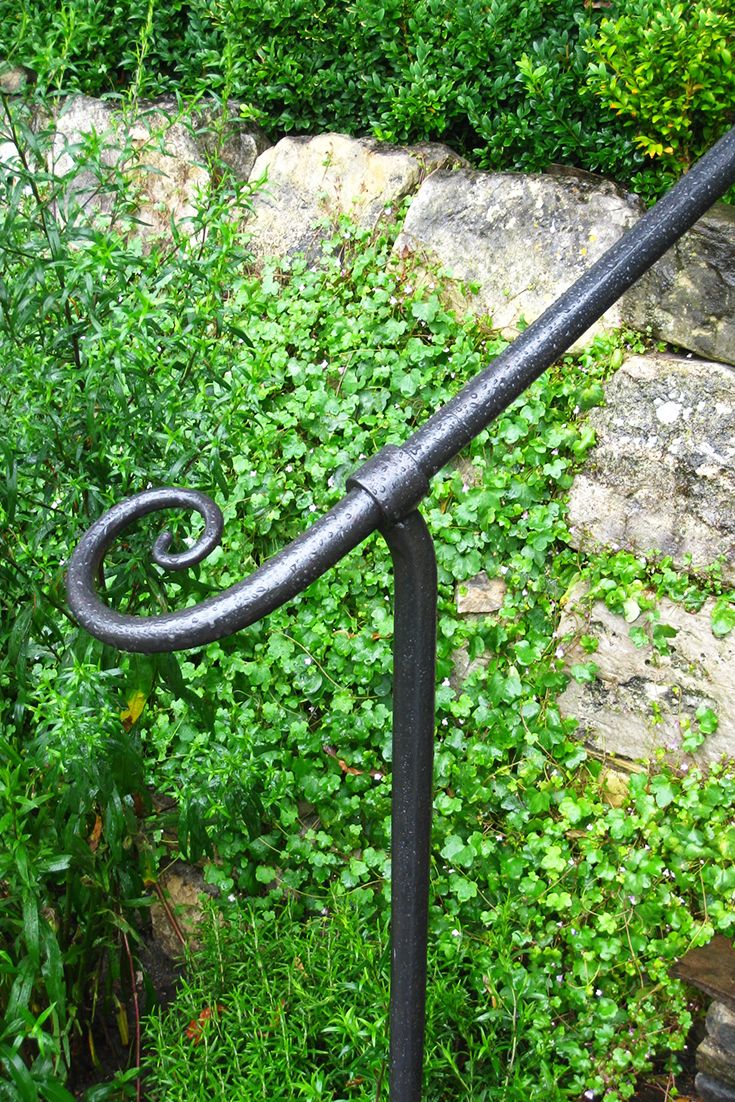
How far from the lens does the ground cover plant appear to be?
304 centimetres

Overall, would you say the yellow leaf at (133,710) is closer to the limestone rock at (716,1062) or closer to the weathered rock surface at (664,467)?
the weathered rock surface at (664,467)

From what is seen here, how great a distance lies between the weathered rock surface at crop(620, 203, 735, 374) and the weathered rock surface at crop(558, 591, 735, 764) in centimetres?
78

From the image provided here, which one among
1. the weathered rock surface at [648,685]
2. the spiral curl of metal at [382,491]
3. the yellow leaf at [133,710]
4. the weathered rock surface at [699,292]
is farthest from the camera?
the weathered rock surface at [699,292]

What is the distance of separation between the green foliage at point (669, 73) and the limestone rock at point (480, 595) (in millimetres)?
1380

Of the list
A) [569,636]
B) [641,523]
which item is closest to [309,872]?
[569,636]

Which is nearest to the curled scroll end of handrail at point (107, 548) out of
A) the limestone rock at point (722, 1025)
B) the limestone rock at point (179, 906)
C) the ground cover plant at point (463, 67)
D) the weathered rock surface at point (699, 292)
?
the ground cover plant at point (463, 67)

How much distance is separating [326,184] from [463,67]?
2.21 ft

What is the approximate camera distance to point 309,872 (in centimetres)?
302

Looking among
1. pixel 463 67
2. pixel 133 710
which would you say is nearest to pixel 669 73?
pixel 463 67

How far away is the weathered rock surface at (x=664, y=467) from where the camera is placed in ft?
9.75


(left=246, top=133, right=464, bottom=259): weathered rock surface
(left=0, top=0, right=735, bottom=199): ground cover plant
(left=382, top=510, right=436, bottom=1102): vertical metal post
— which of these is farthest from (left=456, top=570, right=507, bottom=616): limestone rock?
(left=382, top=510, right=436, bottom=1102): vertical metal post

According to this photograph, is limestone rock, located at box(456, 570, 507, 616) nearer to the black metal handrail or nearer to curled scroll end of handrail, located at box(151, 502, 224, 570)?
the black metal handrail

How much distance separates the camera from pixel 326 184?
4031 millimetres

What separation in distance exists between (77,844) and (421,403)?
1.86 m
